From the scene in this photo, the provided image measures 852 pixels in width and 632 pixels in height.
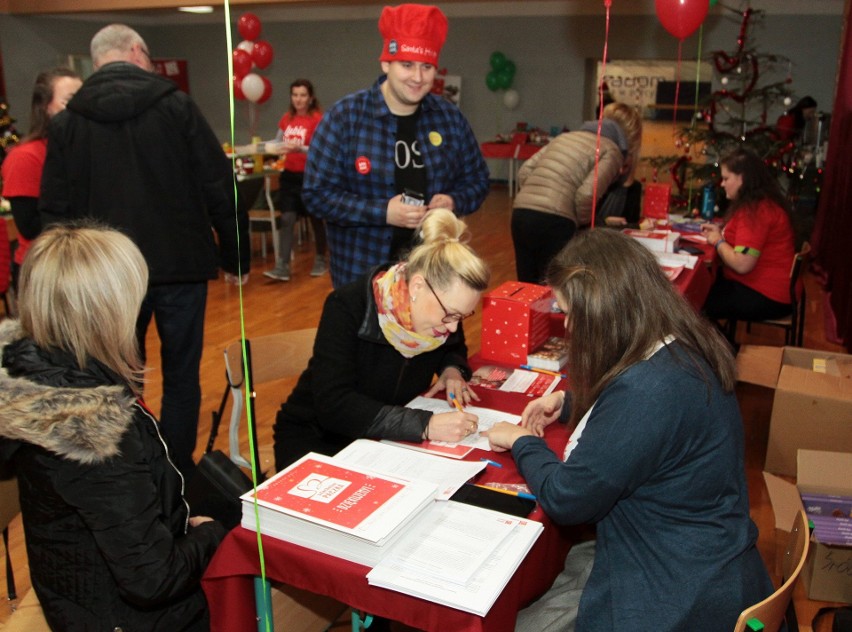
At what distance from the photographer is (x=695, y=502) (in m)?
1.37

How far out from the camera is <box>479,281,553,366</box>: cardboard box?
232 centimetres

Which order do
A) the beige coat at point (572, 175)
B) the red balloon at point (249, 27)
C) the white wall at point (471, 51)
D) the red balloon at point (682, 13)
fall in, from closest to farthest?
1. the beige coat at point (572, 175)
2. the red balloon at point (682, 13)
3. the red balloon at point (249, 27)
4. the white wall at point (471, 51)

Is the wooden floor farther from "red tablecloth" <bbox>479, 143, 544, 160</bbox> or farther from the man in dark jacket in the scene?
"red tablecloth" <bbox>479, 143, 544, 160</bbox>

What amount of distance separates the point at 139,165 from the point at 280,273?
3712 mm

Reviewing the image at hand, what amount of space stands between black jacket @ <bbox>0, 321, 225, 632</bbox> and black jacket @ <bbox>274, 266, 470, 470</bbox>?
0.47 metres

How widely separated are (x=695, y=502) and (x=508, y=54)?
425 inches

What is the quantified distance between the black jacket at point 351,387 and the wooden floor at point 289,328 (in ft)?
1.05

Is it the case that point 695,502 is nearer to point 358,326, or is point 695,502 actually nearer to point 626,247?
point 626,247

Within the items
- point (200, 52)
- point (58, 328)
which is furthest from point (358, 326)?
point (200, 52)

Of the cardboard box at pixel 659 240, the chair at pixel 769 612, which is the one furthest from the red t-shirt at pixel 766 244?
the chair at pixel 769 612

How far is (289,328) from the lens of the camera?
195 inches

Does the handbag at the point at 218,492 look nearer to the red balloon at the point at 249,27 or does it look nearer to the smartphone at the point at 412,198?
the smartphone at the point at 412,198

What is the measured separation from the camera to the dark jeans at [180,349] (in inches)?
107

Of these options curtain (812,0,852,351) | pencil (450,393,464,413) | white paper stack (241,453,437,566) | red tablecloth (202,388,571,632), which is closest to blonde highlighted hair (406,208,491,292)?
pencil (450,393,464,413)
